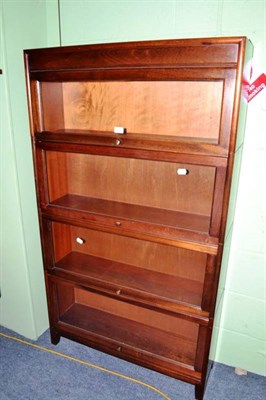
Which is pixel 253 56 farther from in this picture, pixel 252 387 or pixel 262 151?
pixel 252 387

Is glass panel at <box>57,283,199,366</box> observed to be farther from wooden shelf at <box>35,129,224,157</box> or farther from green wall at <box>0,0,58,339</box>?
wooden shelf at <box>35,129,224,157</box>

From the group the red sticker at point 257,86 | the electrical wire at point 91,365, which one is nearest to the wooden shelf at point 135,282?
the electrical wire at point 91,365

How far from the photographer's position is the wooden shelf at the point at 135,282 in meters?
1.47

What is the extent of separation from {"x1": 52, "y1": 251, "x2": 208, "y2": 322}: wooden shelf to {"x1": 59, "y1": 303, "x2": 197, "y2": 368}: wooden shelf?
0.36 m

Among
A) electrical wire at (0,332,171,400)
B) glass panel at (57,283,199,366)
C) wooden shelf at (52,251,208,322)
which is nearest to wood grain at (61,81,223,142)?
wooden shelf at (52,251,208,322)

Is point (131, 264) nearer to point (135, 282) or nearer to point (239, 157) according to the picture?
point (135, 282)

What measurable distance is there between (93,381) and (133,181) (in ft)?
3.89

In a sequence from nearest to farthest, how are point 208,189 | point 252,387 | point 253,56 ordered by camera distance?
point 253,56
point 208,189
point 252,387

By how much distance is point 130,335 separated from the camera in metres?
1.77

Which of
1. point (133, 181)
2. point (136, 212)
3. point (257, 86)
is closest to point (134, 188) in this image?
point (133, 181)

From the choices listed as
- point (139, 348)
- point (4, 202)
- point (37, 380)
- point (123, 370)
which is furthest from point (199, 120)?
point (37, 380)

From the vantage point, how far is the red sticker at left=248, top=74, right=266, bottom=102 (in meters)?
1.30

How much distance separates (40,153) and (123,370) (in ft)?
4.50

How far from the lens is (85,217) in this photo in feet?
4.92
